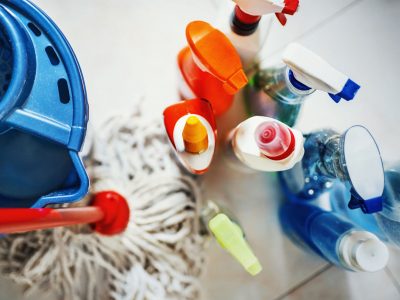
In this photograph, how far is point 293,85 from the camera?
0.54 meters

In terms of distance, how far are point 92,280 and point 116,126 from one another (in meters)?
0.25

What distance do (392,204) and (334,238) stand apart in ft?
0.31

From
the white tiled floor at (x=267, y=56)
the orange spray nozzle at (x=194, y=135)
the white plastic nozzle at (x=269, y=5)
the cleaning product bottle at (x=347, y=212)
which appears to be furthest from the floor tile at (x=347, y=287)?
the white plastic nozzle at (x=269, y=5)

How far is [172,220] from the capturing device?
67 centimetres

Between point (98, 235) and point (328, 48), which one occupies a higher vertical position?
point (328, 48)

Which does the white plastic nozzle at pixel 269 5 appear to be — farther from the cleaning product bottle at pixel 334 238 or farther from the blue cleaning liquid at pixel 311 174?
the cleaning product bottle at pixel 334 238

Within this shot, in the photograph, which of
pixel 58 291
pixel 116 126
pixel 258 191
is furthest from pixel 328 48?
pixel 58 291

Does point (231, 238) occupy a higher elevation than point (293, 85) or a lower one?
lower

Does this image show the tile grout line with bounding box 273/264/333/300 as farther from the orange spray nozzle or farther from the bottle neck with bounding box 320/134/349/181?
the orange spray nozzle

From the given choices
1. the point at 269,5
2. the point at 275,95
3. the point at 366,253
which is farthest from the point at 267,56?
the point at 366,253

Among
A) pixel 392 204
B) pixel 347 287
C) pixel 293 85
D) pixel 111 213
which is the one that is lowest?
pixel 347 287

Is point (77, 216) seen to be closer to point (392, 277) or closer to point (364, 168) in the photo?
point (364, 168)

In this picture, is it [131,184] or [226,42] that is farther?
[131,184]

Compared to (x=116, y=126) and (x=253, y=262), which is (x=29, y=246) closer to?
(x=116, y=126)
